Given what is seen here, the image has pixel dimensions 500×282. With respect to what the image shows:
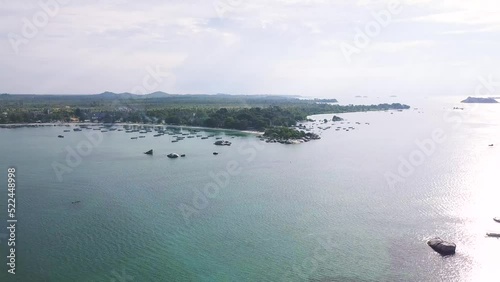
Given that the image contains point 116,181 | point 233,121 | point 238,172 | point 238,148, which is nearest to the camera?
point 116,181

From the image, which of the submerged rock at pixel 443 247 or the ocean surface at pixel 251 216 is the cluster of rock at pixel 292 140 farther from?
the submerged rock at pixel 443 247

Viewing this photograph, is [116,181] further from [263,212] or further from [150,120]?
[150,120]

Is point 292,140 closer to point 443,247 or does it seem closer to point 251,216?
point 251,216

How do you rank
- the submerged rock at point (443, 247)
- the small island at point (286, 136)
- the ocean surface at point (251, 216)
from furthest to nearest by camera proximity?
the small island at point (286, 136), the submerged rock at point (443, 247), the ocean surface at point (251, 216)

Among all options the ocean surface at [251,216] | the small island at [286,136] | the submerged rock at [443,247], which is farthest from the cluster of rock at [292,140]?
the submerged rock at [443,247]

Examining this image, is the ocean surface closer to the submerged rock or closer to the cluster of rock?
the submerged rock

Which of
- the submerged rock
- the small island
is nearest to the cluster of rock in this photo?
the small island

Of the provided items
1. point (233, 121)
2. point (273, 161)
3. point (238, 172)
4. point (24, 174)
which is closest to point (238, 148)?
point (273, 161)
